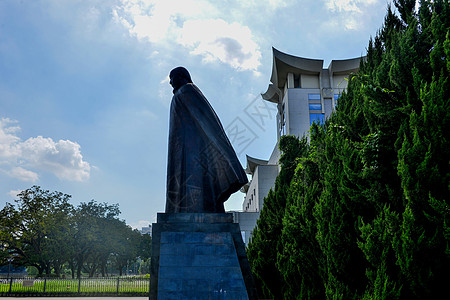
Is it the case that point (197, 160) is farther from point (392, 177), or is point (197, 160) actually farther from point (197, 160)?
point (392, 177)

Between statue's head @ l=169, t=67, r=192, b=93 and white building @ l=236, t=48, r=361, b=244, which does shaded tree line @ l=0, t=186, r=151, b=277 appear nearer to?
white building @ l=236, t=48, r=361, b=244

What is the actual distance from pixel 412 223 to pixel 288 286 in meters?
5.13

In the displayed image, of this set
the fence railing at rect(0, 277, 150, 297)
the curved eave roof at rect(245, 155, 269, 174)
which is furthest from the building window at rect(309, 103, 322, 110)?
the fence railing at rect(0, 277, 150, 297)

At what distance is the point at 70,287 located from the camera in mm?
18203

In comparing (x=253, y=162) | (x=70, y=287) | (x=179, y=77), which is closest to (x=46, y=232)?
(x=70, y=287)

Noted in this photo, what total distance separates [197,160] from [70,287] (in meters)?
16.2

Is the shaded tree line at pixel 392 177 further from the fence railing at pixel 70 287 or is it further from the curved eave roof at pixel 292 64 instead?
the curved eave roof at pixel 292 64

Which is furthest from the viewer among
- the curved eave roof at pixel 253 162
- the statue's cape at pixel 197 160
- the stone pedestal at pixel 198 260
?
the curved eave roof at pixel 253 162

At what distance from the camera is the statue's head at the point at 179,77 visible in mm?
6242

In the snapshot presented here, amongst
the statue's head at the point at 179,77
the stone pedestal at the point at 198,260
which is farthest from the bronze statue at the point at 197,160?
the stone pedestal at the point at 198,260

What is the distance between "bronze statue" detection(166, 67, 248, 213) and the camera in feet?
17.9

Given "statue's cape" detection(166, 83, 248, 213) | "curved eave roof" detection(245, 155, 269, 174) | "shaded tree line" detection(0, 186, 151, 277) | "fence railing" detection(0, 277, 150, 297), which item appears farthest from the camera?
"curved eave roof" detection(245, 155, 269, 174)

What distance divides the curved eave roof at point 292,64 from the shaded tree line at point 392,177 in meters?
19.1

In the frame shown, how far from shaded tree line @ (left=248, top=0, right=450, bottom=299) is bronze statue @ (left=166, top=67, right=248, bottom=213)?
1.83 m
